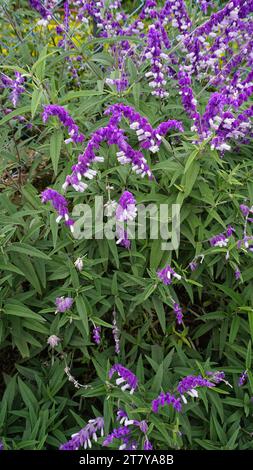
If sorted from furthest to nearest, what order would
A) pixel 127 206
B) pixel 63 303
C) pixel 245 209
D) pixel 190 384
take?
pixel 245 209 < pixel 63 303 < pixel 190 384 < pixel 127 206

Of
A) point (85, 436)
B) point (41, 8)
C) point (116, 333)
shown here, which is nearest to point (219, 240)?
point (116, 333)

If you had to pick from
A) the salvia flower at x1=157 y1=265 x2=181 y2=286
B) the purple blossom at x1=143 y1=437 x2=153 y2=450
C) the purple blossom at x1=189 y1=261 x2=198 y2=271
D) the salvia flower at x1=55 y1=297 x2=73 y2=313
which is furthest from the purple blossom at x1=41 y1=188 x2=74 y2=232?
the purple blossom at x1=143 y1=437 x2=153 y2=450

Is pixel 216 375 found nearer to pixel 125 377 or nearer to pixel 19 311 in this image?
pixel 125 377

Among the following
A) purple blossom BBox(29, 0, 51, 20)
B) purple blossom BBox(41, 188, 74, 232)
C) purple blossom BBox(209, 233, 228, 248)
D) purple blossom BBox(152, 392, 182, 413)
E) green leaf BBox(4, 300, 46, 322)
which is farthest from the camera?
purple blossom BBox(29, 0, 51, 20)

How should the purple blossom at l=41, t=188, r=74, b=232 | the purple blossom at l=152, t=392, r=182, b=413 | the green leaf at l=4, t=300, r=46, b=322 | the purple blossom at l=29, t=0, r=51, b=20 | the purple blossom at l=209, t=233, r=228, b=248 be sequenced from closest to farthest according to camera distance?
the purple blossom at l=41, t=188, r=74, b=232, the purple blossom at l=152, t=392, r=182, b=413, the green leaf at l=4, t=300, r=46, b=322, the purple blossom at l=209, t=233, r=228, b=248, the purple blossom at l=29, t=0, r=51, b=20

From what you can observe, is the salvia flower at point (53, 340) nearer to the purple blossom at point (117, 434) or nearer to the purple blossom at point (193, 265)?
the purple blossom at point (117, 434)

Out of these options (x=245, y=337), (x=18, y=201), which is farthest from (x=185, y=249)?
(x=18, y=201)

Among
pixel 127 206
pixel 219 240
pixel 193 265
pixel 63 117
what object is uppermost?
pixel 63 117

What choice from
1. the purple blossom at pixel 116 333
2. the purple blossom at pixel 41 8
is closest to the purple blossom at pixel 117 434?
the purple blossom at pixel 116 333

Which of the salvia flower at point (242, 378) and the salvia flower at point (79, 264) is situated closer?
the salvia flower at point (79, 264)

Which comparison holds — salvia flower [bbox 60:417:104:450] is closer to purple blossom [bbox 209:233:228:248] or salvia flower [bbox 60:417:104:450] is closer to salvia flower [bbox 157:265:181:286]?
salvia flower [bbox 157:265:181:286]

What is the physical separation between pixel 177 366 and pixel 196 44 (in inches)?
68.5

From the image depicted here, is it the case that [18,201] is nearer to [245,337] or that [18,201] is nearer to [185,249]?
[185,249]

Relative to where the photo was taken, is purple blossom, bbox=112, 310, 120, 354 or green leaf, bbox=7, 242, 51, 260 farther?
purple blossom, bbox=112, 310, 120, 354
